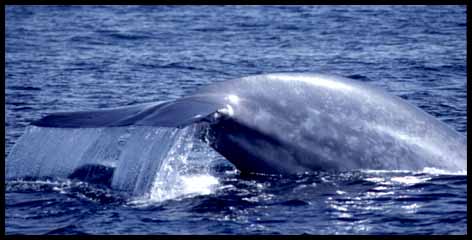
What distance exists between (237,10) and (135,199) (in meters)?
32.0

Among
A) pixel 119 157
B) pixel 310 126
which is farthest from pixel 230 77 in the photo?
pixel 310 126

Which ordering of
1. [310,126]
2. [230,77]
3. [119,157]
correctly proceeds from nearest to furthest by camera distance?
[310,126]
[119,157]
[230,77]

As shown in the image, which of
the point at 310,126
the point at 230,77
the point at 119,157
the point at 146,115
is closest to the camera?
the point at 146,115

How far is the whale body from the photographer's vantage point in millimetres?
10141

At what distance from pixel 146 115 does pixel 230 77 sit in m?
11.9

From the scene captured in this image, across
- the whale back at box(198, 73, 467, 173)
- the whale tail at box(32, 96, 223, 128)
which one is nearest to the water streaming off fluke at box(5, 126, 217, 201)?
the whale tail at box(32, 96, 223, 128)

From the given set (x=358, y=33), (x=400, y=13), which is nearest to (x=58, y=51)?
(x=358, y=33)

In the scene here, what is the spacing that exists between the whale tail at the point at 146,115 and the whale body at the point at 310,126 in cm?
1

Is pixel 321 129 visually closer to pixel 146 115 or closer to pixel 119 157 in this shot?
pixel 146 115

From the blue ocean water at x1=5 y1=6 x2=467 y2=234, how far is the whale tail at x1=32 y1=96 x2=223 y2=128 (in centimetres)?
86

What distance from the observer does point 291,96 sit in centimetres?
1033

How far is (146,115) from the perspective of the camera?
9.73m

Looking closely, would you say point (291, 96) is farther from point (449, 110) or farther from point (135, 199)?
point (449, 110)

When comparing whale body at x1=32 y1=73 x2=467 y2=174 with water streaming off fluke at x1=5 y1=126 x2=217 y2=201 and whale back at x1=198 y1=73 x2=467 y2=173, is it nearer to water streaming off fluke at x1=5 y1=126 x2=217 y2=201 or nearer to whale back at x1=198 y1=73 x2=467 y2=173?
whale back at x1=198 y1=73 x2=467 y2=173
